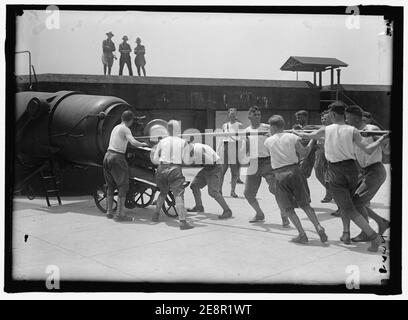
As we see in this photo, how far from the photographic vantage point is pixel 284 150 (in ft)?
19.1

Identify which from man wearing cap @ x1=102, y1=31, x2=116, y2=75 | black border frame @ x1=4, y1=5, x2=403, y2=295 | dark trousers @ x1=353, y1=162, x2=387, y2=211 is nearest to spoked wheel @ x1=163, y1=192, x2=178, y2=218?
man wearing cap @ x1=102, y1=31, x2=116, y2=75

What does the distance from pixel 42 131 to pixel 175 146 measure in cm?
265

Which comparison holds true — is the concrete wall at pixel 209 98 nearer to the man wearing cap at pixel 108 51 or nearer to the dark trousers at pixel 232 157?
the dark trousers at pixel 232 157

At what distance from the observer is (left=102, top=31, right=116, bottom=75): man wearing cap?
5502 mm

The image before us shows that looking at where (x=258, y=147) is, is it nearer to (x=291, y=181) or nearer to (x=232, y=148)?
(x=291, y=181)

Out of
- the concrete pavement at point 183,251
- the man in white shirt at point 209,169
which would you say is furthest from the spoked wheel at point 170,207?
the man in white shirt at point 209,169

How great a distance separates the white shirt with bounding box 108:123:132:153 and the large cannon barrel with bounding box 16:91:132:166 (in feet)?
1.71

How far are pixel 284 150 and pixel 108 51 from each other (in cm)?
242

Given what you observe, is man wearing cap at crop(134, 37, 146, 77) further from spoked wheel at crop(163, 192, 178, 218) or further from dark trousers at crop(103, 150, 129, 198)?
spoked wheel at crop(163, 192, 178, 218)

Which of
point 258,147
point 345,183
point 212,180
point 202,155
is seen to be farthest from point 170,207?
point 345,183

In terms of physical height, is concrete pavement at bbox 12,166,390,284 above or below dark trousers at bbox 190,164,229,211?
below

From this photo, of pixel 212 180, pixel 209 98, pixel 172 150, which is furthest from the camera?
pixel 209 98
